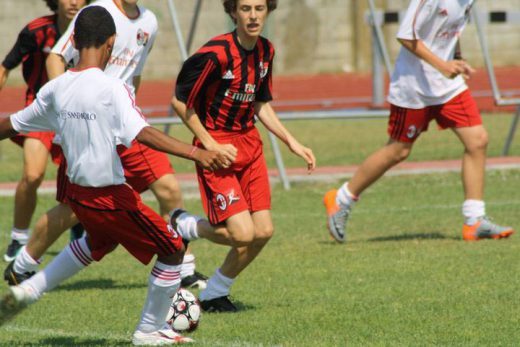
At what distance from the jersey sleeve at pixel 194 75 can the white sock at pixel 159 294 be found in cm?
134

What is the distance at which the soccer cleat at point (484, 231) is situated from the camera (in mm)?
9320

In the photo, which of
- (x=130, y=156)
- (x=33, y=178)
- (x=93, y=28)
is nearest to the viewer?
(x=93, y=28)

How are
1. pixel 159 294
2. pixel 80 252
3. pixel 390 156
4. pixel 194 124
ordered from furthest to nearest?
pixel 390 156
pixel 194 124
pixel 80 252
pixel 159 294

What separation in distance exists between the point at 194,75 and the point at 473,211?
334cm

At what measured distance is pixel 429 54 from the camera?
9289mm

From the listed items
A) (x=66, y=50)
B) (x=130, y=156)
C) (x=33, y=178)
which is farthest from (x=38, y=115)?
(x=33, y=178)

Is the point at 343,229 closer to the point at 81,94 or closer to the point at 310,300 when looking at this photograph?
the point at 310,300

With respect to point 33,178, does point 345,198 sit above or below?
below

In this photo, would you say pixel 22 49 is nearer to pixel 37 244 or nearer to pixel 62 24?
pixel 62 24

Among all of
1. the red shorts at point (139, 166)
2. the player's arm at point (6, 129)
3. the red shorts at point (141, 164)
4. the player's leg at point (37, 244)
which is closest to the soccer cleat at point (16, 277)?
the player's leg at point (37, 244)

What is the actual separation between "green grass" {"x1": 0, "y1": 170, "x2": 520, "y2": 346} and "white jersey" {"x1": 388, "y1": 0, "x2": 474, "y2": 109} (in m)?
1.15

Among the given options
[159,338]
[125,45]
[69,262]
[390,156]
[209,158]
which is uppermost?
[209,158]

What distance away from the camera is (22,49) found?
890 centimetres

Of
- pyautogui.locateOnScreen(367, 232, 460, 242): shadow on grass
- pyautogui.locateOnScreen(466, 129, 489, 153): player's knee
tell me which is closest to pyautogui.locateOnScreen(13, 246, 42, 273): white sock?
pyautogui.locateOnScreen(367, 232, 460, 242): shadow on grass
